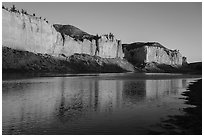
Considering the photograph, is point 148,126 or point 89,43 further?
point 89,43

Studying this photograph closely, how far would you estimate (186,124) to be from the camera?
1343cm

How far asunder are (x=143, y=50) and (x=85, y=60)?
5920 centimetres

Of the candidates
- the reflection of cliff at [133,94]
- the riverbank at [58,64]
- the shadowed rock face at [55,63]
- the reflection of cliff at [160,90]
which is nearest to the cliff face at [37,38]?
the riverbank at [58,64]

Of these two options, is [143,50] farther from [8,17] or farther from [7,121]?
[7,121]

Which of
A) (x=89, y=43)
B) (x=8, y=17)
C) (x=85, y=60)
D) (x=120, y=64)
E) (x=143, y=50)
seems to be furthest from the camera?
(x=143, y=50)

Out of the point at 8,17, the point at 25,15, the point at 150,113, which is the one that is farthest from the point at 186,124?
the point at 25,15

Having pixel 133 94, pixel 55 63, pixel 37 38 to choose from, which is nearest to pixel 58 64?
pixel 55 63

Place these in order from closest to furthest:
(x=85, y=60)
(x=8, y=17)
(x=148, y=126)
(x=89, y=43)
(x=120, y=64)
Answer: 1. (x=148, y=126)
2. (x=8, y=17)
3. (x=85, y=60)
4. (x=89, y=43)
5. (x=120, y=64)

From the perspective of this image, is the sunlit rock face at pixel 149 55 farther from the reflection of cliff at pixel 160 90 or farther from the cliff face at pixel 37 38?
the reflection of cliff at pixel 160 90

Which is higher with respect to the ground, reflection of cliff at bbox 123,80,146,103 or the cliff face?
the cliff face

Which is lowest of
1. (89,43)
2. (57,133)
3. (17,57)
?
(57,133)

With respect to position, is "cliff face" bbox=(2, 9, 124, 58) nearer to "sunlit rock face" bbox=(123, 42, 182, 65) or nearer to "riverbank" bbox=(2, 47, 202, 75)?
"riverbank" bbox=(2, 47, 202, 75)

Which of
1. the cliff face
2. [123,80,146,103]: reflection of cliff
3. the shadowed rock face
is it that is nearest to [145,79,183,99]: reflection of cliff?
[123,80,146,103]: reflection of cliff

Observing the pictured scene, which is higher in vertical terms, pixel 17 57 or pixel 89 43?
pixel 89 43
